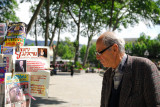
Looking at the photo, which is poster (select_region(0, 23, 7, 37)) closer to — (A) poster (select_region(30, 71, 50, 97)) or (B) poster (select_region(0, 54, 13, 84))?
(B) poster (select_region(0, 54, 13, 84))

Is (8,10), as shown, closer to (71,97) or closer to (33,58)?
(71,97)

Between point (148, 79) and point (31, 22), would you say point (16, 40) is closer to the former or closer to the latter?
point (148, 79)

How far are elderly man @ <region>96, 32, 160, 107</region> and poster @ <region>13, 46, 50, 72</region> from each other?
0.99 meters

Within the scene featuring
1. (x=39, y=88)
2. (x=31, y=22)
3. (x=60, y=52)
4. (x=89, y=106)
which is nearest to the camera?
(x=39, y=88)

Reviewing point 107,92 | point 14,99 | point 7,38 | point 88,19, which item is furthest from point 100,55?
point 88,19

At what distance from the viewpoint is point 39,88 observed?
8.64 feet

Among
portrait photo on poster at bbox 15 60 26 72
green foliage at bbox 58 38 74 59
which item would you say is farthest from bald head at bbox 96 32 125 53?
green foliage at bbox 58 38 74 59

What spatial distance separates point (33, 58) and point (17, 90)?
502 millimetres

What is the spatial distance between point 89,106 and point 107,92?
18.3 feet

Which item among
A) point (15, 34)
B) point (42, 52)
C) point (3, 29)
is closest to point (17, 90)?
point (42, 52)

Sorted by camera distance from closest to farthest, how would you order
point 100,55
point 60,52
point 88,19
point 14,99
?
point 100,55 < point 14,99 < point 88,19 < point 60,52

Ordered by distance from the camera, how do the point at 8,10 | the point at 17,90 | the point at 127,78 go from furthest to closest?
the point at 8,10, the point at 17,90, the point at 127,78

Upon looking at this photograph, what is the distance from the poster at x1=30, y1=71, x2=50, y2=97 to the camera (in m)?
2.61

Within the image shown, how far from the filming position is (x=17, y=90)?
8.16ft
